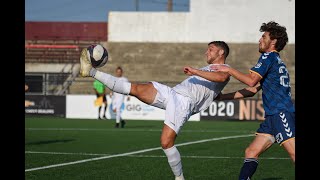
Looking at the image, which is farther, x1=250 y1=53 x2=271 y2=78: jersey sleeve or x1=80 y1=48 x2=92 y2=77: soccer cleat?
x1=80 y1=48 x2=92 y2=77: soccer cleat

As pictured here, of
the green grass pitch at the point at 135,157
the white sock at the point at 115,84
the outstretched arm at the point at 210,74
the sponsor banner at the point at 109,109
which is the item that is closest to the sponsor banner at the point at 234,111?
the sponsor banner at the point at 109,109

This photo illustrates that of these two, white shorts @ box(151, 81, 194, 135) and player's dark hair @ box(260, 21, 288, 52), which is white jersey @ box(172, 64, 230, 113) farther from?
player's dark hair @ box(260, 21, 288, 52)

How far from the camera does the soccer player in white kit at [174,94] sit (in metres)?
10.1

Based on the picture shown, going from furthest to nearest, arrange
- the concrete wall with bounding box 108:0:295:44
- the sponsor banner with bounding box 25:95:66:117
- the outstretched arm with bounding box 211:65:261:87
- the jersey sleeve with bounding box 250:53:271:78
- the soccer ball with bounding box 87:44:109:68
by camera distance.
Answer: the concrete wall with bounding box 108:0:295:44
the sponsor banner with bounding box 25:95:66:117
the soccer ball with bounding box 87:44:109:68
the jersey sleeve with bounding box 250:53:271:78
the outstretched arm with bounding box 211:65:261:87

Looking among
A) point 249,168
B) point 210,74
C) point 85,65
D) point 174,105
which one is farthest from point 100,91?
point 249,168

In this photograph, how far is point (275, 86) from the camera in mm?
9016

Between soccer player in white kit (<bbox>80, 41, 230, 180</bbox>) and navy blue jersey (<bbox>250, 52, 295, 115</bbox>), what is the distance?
112 cm

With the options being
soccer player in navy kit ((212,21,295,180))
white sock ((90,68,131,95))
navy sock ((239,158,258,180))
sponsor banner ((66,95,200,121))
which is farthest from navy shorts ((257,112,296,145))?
sponsor banner ((66,95,200,121))

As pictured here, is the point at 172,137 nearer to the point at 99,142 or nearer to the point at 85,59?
the point at 85,59

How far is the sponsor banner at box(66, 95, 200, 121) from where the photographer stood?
3403cm

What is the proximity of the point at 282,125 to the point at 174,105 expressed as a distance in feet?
6.05

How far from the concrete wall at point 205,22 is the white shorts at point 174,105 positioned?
130 ft

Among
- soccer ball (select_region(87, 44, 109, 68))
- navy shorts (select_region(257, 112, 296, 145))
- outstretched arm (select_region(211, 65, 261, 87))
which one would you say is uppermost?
soccer ball (select_region(87, 44, 109, 68))
